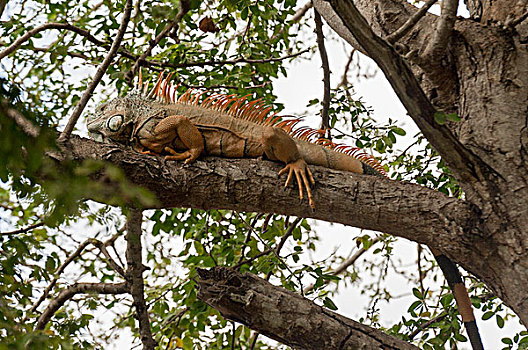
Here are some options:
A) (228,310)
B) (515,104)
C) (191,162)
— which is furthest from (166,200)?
(515,104)

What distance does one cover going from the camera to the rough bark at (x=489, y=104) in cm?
266

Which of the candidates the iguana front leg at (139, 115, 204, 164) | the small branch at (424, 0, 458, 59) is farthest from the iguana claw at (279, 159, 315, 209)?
the small branch at (424, 0, 458, 59)

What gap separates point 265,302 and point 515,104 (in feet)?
5.07

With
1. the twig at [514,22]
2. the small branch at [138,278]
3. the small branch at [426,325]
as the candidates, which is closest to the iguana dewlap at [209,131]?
the small branch at [138,278]

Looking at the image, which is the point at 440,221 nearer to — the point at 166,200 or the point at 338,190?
the point at 338,190

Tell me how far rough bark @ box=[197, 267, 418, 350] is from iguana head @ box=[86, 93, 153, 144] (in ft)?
3.10

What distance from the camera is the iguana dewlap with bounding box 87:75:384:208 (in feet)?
10.1

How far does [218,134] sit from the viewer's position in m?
3.24

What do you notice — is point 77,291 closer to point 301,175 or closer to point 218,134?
point 218,134

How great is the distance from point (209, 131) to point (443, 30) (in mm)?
1271

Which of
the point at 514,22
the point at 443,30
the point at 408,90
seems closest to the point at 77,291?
the point at 408,90

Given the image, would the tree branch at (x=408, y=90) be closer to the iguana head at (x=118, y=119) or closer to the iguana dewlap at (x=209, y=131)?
the iguana dewlap at (x=209, y=131)

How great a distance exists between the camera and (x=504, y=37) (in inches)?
124

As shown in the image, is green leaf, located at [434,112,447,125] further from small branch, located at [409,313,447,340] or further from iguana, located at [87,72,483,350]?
small branch, located at [409,313,447,340]
